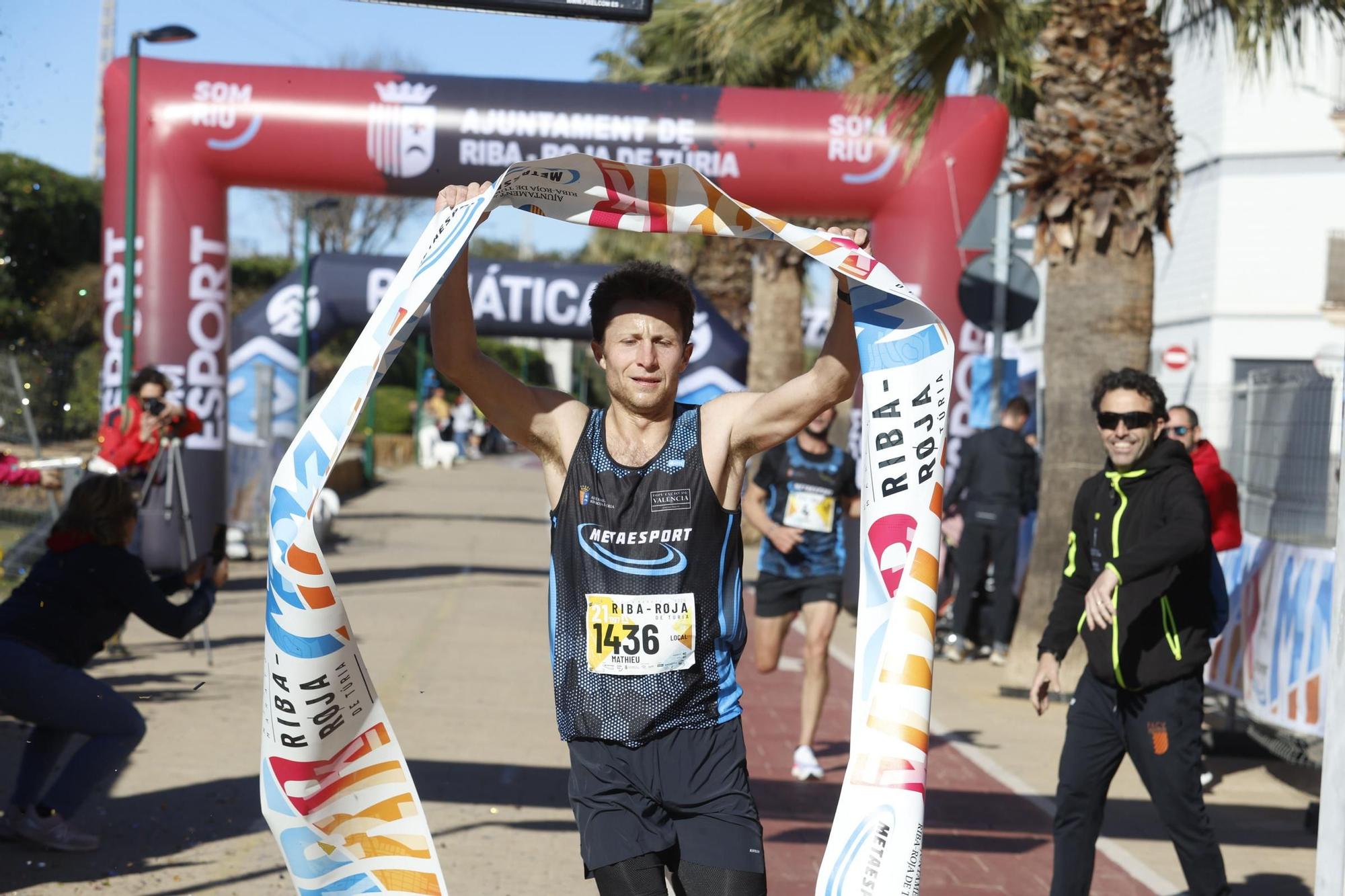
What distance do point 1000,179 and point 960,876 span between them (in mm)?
6778

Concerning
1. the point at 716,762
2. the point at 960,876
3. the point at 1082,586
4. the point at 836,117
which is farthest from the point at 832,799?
the point at 836,117

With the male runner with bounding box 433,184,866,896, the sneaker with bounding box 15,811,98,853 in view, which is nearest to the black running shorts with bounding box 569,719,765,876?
the male runner with bounding box 433,184,866,896

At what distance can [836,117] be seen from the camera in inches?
476

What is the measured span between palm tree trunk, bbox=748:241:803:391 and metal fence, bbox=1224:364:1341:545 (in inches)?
441

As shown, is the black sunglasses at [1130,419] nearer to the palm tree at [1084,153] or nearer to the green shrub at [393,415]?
the palm tree at [1084,153]

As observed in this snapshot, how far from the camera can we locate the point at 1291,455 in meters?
9.16

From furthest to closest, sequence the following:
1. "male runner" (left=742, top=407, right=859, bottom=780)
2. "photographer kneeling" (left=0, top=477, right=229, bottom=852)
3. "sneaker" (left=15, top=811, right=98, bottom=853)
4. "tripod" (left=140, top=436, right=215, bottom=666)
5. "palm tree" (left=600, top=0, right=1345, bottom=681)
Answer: "tripod" (left=140, top=436, right=215, bottom=666)
"palm tree" (left=600, top=0, right=1345, bottom=681)
"male runner" (left=742, top=407, right=859, bottom=780)
"sneaker" (left=15, top=811, right=98, bottom=853)
"photographer kneeling" (left=0, top=477, right=229, bottom=852)

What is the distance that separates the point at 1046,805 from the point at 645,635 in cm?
464

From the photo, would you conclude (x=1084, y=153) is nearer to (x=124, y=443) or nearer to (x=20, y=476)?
(x=124, y=443)

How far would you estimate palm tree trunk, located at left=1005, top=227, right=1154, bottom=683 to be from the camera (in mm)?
10484

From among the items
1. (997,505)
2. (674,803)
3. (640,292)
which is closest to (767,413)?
(640,292)

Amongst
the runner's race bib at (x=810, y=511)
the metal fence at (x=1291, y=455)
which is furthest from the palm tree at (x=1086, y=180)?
the runner's race bib at (x=810, y=511)

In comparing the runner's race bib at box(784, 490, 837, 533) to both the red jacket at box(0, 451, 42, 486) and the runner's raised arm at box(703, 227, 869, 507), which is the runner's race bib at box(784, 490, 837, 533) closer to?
the red jacket at box(0, 451, 42, 486)

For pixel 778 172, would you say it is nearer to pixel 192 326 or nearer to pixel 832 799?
pixel 192 326
